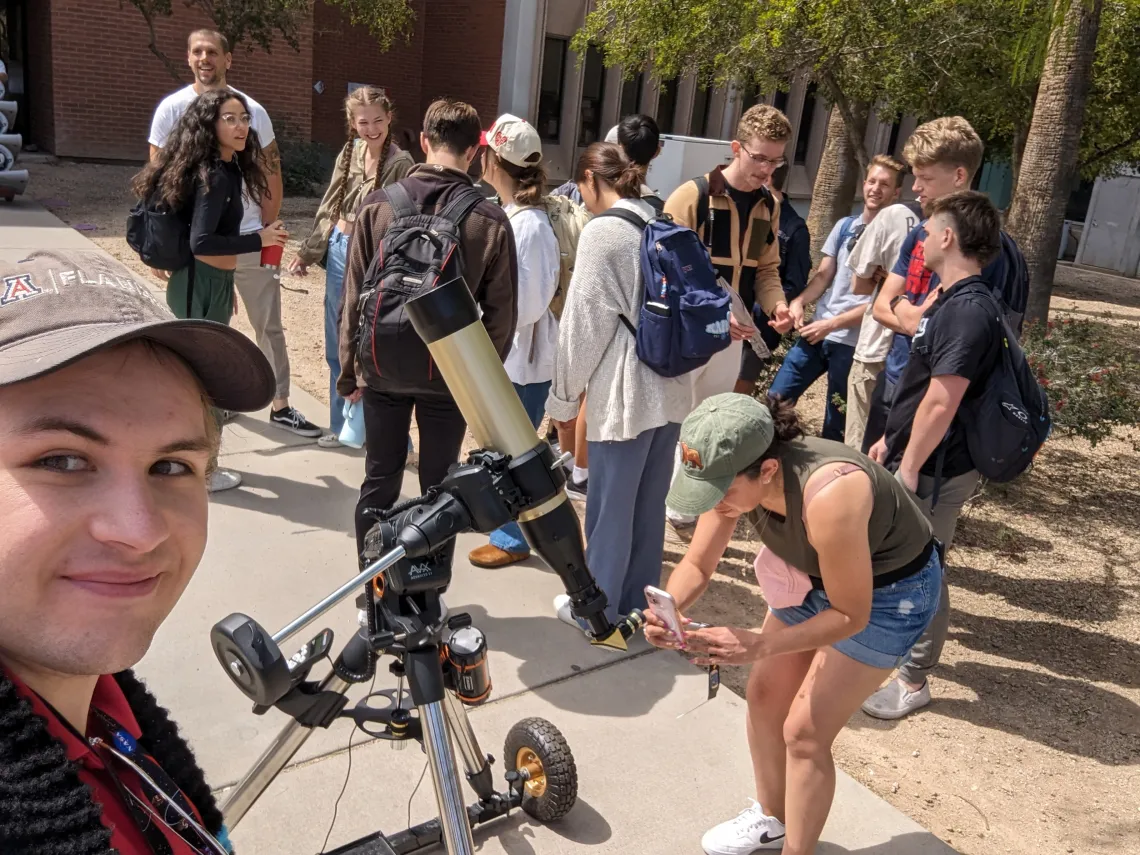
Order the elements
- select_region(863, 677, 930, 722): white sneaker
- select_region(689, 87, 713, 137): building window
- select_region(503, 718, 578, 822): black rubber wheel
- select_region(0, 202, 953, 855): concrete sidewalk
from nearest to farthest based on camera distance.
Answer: select_region(503, 718, 578, 822): black rubber wheel < select_region(0, 202, 953, 855): concrete sidewalk < select_region(863, 677, 930, 722): white sneaker < select_region(689, 87, 713, 137): building window

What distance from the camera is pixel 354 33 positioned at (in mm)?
18406

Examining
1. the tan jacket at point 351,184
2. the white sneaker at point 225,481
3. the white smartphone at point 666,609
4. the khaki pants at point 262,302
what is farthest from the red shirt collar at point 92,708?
the khaki pants at point 262,302

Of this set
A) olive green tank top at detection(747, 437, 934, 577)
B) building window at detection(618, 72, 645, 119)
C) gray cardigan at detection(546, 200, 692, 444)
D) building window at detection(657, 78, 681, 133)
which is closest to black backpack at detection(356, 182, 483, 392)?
gray cardigan at detection(546, 200, 692, 444)

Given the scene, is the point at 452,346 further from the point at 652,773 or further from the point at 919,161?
the point at 919,161

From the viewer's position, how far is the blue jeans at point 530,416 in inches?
173

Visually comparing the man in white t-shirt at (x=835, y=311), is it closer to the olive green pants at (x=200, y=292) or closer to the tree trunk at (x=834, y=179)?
the olive green pants at (x=200, y=292)

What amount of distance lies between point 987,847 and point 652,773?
109 cm

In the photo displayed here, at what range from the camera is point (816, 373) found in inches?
210

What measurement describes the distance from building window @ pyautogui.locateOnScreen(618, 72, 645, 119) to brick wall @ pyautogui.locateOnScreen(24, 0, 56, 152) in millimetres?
10337

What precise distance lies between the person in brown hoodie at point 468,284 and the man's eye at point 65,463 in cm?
225

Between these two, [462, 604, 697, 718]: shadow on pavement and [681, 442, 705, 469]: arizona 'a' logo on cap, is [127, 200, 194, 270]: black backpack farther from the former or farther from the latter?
[681, 442, 705, 469]: arizona 'a' logo on cap

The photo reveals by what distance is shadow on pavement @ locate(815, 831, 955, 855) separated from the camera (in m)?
2.86

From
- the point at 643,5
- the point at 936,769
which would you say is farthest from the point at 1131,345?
the point at 936,769

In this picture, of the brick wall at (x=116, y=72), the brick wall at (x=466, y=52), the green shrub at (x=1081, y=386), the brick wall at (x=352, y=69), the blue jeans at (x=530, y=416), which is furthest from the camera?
the brick wall at (x=352, y=69)
